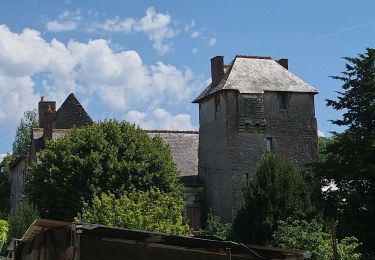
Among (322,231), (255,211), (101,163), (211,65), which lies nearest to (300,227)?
(322,231)

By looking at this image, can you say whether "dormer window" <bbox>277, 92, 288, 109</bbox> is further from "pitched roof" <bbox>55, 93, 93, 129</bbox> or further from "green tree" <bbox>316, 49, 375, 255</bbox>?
"pitched roof" <bbox>55, 93, 93, 129</bbox>

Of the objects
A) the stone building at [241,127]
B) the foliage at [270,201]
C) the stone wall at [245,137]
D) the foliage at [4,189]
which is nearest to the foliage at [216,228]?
the stone wall at [245,137]

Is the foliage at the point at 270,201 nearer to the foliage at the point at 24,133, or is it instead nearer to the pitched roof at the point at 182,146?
the pitched roof at the point at 182,146

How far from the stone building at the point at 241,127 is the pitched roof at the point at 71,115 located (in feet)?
14.6

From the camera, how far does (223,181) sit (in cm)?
3756

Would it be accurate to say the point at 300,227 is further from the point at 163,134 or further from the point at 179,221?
the point at 163,134

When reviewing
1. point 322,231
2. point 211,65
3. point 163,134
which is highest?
point 211,65

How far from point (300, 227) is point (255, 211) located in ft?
13.8

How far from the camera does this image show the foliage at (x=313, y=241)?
2078cm

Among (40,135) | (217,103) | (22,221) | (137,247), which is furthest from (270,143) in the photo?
(137,247)

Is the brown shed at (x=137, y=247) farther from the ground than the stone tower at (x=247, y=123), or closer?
closer

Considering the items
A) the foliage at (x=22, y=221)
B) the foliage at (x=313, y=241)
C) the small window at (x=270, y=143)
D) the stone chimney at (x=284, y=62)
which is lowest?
the foliage at (x=313, y=241)

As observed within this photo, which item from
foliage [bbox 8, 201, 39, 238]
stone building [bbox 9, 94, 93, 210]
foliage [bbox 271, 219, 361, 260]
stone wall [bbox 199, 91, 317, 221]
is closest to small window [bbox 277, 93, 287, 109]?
stone wall [bbox 199, 91, 317, 221]

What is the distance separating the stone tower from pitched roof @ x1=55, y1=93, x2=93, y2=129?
10.5 m
